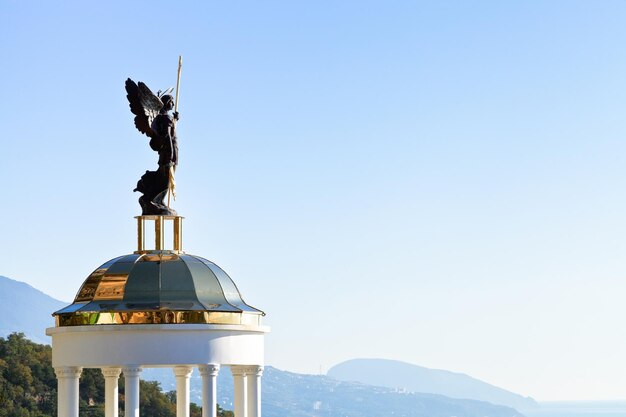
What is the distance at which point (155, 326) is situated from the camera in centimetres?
2375

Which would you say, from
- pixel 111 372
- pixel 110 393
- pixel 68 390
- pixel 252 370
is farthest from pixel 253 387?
pixel 68 390

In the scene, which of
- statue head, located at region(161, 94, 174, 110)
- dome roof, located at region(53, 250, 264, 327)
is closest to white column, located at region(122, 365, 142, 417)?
dome roof, located at region(53, 250, 264, 327)

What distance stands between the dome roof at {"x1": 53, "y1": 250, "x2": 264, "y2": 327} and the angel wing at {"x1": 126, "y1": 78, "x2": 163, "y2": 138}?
2302 millimetres

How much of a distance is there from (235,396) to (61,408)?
2868mm

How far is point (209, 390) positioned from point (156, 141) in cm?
424

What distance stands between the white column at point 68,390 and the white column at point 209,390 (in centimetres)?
195

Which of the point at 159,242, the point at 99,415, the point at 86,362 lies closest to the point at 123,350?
the point at 86,362

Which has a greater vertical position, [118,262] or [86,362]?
[118,262]

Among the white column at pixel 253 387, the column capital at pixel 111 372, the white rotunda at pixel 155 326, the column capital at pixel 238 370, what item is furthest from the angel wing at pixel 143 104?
the white column at pixel 253 387

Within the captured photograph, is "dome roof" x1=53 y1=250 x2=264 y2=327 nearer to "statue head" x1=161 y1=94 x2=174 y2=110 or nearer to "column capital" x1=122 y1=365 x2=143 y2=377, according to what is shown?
"column capital" x1=122 y1=365 x2=143 y2=377

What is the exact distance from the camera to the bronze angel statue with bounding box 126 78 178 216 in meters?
25.5

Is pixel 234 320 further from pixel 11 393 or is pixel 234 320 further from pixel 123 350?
pixel 11 393

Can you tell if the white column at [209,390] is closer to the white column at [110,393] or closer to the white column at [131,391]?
the white column at [131,391]

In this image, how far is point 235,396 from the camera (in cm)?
2564
